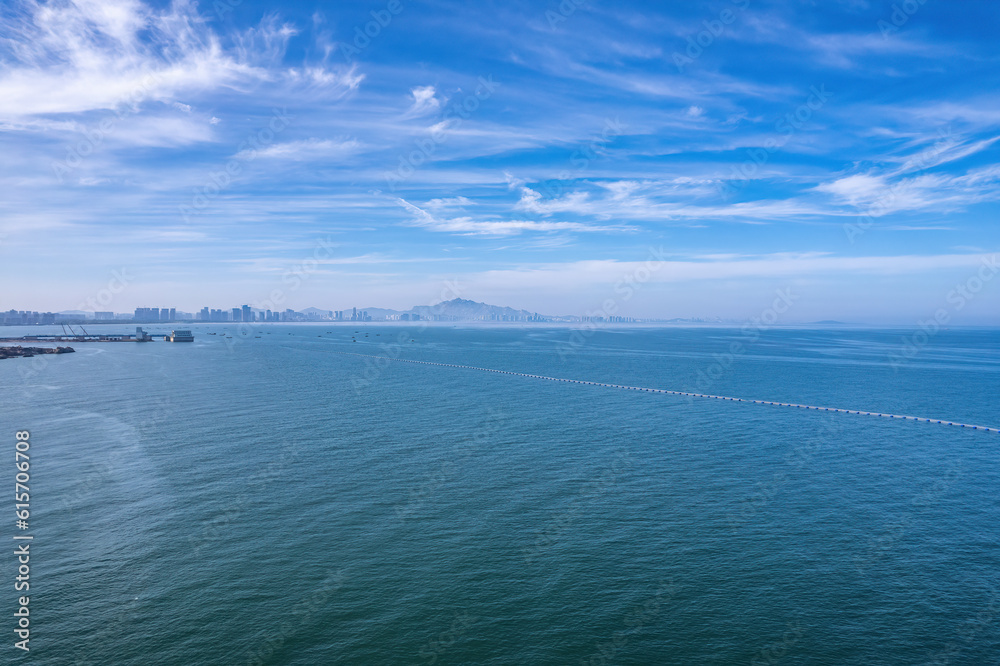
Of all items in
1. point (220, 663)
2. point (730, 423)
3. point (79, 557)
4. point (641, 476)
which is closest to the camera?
point (220, 663)

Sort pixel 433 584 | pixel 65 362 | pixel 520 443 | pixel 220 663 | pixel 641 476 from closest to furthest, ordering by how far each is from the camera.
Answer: pixel 220 663 → pixel 433 584 → pixel 641 476 → pixel 520 443 → pixel 65 362

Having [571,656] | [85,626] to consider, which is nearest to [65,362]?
[85,626]

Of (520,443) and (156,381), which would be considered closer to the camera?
(520,443)

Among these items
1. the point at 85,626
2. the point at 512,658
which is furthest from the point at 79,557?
the point at 512,658

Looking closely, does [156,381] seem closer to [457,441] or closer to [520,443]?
[457,441]

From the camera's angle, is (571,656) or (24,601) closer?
(571,656)

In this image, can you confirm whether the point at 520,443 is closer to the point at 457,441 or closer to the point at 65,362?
the point at 457,441
